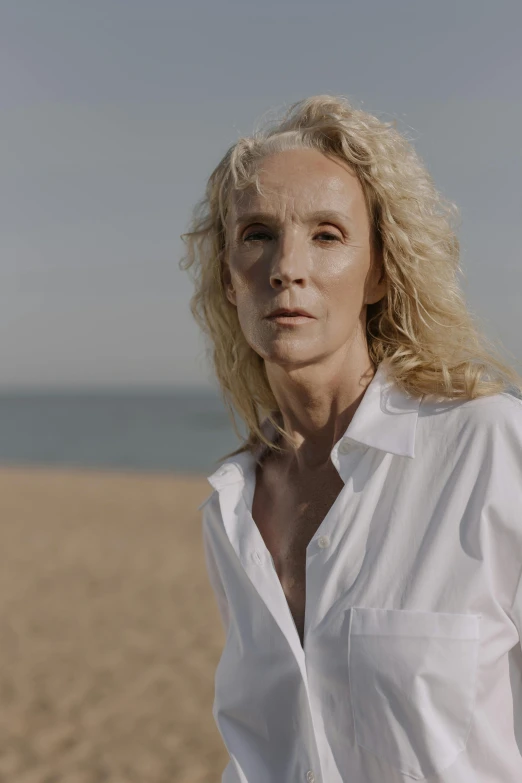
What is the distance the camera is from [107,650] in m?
7.46

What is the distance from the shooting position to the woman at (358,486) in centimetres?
178

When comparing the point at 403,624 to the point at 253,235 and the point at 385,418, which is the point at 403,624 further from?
the point at 253,235

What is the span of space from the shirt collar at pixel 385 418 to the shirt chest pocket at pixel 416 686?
417mm

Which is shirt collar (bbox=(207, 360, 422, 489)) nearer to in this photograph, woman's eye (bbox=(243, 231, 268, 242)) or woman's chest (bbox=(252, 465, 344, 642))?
woman's chest (bbox=(252, 465, 344, 642))

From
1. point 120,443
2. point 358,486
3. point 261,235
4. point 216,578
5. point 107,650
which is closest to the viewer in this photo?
point 358,486

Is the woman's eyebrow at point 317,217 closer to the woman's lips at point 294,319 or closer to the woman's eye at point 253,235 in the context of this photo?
the woman's eye at point 253,235

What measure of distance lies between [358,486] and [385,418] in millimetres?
194

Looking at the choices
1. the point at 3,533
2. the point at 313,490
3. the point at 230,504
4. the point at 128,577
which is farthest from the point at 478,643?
the point at 3,533

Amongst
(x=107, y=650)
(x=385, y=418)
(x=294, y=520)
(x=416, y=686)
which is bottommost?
(x=107, y=650)

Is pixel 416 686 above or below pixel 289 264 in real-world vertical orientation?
below


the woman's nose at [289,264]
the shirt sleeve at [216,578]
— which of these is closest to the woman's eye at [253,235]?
the woman's nose at [289,264]

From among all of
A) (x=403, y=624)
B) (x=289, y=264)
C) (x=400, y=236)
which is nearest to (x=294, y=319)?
(x=289, y=264)

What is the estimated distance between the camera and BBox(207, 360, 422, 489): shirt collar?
2.02 meters

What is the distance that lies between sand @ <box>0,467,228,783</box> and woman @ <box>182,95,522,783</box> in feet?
11.0
